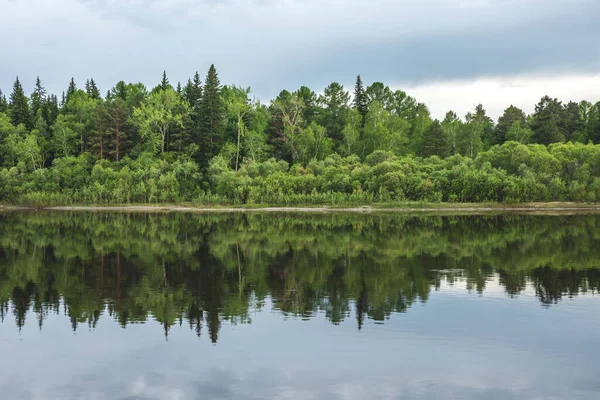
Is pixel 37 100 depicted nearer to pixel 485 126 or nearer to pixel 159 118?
pixel 159 118

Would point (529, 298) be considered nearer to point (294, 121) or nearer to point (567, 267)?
point (567, 267)

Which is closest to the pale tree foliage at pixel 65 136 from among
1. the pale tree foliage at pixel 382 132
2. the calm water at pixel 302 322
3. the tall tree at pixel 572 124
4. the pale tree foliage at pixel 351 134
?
the pale tree foliage at pixel 351 134

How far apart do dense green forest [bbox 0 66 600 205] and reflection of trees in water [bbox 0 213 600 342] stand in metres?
32.3

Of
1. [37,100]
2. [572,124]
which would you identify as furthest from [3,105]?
[572,124]

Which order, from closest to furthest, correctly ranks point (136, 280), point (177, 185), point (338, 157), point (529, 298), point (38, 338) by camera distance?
1. point (38, 338)
2. point (529, 298)
3. point (136, 280)
4. point (177, 185)
5. point (338, 157)

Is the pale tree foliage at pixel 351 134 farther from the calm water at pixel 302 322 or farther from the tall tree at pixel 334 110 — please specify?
the calm water at pixel 302 322

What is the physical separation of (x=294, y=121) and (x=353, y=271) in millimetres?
82059

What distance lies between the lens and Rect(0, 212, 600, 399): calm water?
13.4m

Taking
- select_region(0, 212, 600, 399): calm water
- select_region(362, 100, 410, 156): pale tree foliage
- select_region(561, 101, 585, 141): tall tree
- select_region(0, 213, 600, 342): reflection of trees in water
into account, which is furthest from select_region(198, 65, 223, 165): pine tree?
select_region(561, 101, 585, 141): tall tree

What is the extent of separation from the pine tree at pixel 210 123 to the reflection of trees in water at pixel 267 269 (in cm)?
5184

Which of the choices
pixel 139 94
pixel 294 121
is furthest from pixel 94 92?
pixel 294 121

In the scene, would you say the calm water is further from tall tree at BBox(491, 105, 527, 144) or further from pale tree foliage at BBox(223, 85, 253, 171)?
tall tree at BBox(491, 105, 527, 144)

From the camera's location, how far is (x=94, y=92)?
136 meters

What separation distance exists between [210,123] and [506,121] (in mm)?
65946
